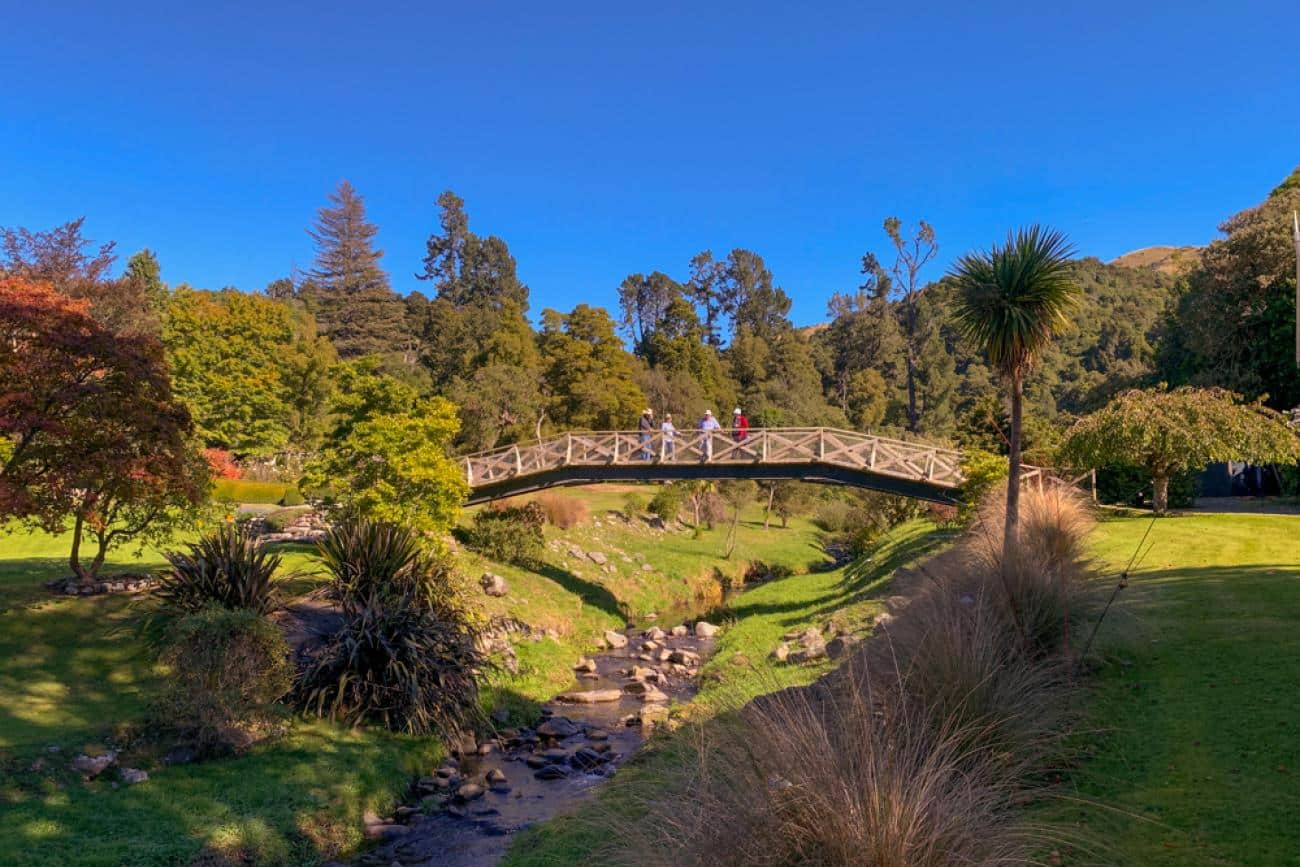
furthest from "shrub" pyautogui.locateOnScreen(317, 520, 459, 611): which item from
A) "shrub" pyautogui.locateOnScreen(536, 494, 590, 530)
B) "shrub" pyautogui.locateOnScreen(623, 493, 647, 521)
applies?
"shrub" pyautogui.locateOnScreen(623, 493, 647, 521)

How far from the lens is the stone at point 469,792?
36.9 ft

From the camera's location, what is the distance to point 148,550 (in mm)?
21109

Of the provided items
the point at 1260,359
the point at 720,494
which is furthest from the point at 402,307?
the point at 1260,359

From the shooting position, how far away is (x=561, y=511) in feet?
102

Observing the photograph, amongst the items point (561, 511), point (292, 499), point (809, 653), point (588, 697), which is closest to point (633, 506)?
point (561, 511)

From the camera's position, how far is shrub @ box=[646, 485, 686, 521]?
37.1 meters

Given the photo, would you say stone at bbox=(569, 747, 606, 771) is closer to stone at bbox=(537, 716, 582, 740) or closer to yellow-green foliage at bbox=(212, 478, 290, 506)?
stone at bbox=(537, 716, 582, 740)

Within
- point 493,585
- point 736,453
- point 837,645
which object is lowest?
point 837,645

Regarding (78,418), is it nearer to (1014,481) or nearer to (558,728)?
(558,728)

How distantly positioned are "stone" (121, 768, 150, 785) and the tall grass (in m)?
7.27

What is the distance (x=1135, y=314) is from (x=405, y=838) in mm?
97597

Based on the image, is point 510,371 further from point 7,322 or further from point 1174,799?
point 1174,799

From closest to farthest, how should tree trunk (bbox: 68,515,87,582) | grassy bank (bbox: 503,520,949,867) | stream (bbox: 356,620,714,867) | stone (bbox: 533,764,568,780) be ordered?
1. grassy bank (bbox: 503,520,949,867)
2. stream (bbox: 356,620,714,867)
3. stone (bbox: 533,764,568,780)
4. tree trunk (bbox: 68,515,87,582)

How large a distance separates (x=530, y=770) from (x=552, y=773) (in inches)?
16.7
